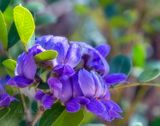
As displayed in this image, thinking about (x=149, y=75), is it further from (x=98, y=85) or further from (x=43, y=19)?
(x=43, y=19)

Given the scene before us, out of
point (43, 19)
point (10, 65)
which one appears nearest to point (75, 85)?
point (10, 65)

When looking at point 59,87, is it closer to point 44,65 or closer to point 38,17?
point 44,65

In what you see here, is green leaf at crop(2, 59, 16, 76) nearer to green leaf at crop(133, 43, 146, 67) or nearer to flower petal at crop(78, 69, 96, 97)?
flower petal at crop(78, 69, 96, 97)

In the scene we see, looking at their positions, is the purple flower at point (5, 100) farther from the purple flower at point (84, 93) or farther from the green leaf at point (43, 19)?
the green leaf at point (43, 19)

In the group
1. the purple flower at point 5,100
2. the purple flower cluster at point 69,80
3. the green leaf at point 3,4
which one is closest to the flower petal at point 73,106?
the purple flower cluster at point 69,80

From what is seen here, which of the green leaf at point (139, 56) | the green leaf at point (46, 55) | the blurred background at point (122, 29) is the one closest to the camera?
the green leaf at point (46, 55)

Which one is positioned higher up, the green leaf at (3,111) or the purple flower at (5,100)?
the purple flower at (5,100)

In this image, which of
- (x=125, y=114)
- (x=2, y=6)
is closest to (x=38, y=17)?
(x=2, y=6)
